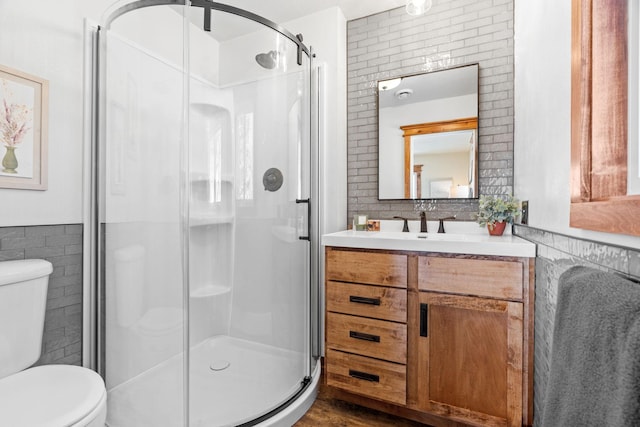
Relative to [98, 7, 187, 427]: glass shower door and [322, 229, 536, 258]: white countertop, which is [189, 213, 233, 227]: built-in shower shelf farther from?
[322, 229, 536, 258]: white countertop

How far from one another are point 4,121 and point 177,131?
676mm

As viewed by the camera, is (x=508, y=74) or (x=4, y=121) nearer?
(x=4, y=121)

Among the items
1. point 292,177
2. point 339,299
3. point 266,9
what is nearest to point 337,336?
point 339,299

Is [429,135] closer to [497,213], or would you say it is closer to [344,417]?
[497,213]

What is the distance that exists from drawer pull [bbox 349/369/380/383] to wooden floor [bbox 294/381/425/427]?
0.24 meters

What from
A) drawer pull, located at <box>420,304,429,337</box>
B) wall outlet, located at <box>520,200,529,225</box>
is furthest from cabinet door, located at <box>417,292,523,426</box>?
wall outlet, located at <box>520,200,529,225</box>

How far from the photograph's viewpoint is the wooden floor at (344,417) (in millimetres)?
1726

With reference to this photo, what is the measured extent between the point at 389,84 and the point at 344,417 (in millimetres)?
2173

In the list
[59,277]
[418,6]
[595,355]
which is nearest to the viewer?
[595,355]

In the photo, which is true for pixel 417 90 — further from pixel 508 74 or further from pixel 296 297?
pixel 296 297

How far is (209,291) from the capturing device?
5.81 feet

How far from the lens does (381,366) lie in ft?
5.51

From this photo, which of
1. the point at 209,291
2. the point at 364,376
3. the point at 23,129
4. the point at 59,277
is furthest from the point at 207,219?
the point at 364,376

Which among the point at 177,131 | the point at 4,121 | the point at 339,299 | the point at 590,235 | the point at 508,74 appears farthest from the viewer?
the point at 508,74
